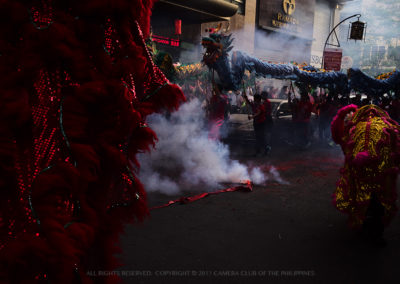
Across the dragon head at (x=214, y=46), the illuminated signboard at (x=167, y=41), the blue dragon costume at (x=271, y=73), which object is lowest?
the blue dragon costume at (x=271, y=73)

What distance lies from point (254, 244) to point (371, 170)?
1807 mm

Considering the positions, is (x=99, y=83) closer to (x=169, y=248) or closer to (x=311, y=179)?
(x=169, y=248)

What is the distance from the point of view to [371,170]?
163 inches

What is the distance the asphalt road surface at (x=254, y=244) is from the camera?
3.58 m

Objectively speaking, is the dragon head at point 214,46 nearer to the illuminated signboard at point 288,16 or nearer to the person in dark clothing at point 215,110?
the person in dark clothing at point 215,110

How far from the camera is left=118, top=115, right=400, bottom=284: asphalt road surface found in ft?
11.7

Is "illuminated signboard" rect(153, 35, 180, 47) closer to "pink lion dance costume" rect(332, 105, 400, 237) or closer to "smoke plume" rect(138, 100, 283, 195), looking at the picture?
"smoke plume" rect(138, 100, 283, 195)

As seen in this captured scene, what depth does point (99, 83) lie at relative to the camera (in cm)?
127

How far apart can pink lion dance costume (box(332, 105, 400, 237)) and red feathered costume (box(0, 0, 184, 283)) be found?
11.6 ft

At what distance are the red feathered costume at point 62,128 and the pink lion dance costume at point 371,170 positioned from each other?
355 centimetres

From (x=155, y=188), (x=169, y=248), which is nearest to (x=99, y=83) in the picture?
(x=169, y=248)

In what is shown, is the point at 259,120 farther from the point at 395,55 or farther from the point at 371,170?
the point at 395,55

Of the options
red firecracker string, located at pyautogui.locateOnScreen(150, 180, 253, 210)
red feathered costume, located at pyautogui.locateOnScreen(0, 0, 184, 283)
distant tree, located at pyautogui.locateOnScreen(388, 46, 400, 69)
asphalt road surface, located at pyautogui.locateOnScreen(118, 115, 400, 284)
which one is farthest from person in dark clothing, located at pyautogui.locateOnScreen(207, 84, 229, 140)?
distant tree, located at pyautogui.locateOnScreen(388, 46, 400, 69)

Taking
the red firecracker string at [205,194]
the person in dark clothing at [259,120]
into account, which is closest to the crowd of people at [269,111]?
the person in dark clothing at [259,120]
